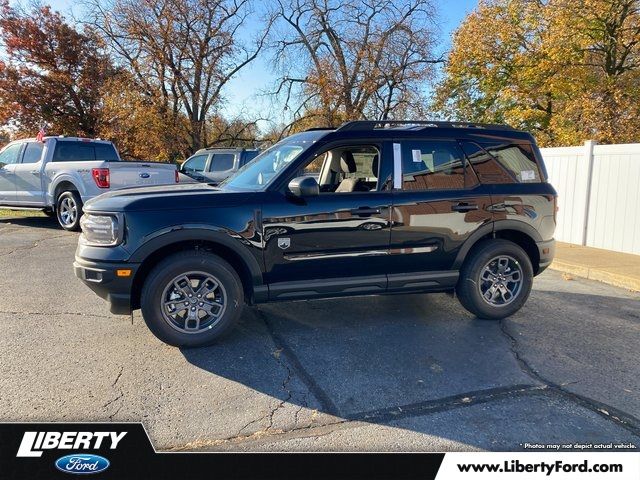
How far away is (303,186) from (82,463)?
2.54 meters

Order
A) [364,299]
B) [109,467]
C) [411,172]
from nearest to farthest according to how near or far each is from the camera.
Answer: [109,467] < [411,172] < [364,299]

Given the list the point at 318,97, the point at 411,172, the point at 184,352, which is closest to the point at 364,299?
the point at 411,172

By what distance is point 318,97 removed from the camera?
22.7 metres

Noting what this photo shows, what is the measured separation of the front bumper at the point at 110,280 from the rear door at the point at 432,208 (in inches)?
95.3

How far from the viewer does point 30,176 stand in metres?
10.3

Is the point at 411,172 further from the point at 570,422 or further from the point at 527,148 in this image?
the point at 570,422

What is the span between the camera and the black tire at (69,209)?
9750mm

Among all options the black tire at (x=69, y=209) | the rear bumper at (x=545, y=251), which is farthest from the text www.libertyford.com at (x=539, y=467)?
the black tire at (x=69, y=209)

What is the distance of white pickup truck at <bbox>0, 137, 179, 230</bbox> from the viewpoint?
9305 millimetres

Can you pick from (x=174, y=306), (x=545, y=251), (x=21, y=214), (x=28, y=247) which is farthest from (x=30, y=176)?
(x=545, y=251)

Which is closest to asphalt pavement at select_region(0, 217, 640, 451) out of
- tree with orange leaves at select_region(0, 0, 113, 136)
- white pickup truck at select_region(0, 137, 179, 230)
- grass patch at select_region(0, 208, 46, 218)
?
white pickup truck at select_region(0, 137, 179, 230)

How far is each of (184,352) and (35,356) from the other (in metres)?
1.23

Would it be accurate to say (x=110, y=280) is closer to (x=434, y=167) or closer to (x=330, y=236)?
(x=330, y=236)

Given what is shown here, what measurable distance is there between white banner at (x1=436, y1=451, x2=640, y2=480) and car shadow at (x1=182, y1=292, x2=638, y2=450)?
0.12m
